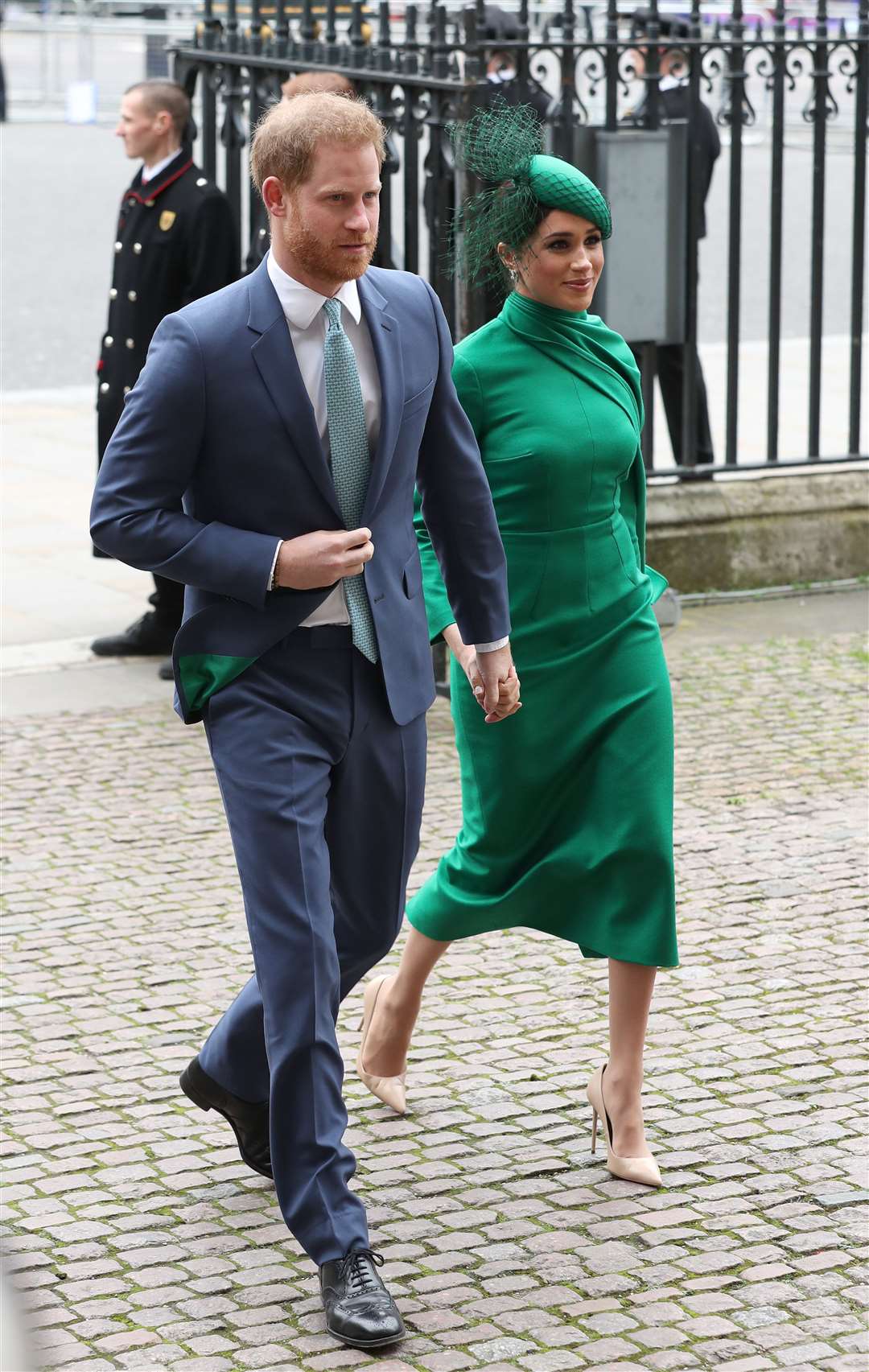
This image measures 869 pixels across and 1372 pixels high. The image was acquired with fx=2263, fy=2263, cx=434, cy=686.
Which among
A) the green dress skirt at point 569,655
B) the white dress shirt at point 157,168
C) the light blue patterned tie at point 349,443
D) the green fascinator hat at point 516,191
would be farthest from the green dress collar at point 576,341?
the white dress shirt at point 157,168

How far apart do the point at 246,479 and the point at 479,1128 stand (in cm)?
149

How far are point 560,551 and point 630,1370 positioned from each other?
4.94ft

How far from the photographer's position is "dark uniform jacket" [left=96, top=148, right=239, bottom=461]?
7773 mm

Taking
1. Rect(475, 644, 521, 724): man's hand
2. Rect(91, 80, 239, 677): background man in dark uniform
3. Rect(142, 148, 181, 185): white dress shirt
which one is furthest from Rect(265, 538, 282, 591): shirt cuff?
Rect(142, 148, 181, 185): white dress shirt

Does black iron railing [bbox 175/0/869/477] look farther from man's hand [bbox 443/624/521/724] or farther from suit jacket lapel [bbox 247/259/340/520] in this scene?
suit jacket lapel [bbox 247/259/340/520]

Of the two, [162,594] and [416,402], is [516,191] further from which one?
[162,594]

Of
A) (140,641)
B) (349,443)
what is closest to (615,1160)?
(349,443)

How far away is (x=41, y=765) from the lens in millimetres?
6953

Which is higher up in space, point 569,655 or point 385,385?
point 385,385

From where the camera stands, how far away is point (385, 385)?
377 cm

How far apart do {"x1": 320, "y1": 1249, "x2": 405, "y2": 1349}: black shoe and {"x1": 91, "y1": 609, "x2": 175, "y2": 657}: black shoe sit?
4.58 meters

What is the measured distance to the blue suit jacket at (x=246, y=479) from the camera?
3.68 metres

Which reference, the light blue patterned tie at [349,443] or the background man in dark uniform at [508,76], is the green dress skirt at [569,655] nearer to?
the light blue patterned tie at [349,443]

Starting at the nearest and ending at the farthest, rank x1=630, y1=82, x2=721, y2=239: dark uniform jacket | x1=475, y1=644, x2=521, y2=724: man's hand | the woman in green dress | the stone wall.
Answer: x1=475, y1=644, x2=521, y2=724: man's hand < the woman in green dress < the stone wall < x1=630, y1=82, x2=721, y2=239: dark uniform jacket
